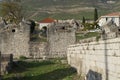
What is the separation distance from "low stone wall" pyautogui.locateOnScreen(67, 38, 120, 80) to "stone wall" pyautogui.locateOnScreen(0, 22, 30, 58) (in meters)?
Answer: 17.4

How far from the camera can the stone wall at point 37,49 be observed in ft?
128

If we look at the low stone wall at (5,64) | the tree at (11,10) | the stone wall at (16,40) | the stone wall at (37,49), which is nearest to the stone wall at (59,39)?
the stone wall at (37,49)

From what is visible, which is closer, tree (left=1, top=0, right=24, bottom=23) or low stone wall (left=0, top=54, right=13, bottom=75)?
low stone wall (left=0, top=54, right=13, bottom=75)

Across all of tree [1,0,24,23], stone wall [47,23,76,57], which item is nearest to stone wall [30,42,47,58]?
stone wall [47,23,76,57]

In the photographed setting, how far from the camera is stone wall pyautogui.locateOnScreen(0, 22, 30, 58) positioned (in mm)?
39406

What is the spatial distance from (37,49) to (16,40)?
2.37m

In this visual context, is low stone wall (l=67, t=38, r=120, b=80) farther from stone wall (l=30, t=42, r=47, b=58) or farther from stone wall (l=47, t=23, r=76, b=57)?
stone wall (l=30, t=42, r=47, b=58)

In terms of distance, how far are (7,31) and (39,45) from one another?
11.4ft

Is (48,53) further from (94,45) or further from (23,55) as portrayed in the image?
(94,45)

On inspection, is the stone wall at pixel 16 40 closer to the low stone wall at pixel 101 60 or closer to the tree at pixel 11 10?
the low stone wall at pixel 101 60

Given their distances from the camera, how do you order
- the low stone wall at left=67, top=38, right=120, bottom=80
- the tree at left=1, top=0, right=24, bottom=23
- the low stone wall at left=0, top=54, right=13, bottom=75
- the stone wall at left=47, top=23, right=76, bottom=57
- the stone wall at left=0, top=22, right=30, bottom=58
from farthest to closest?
the tree at left=1, top=0, right=24, bottom=23 < the stone wall at left=0, top=22, right=30, bottom=58 < the stone wall at left=47, top=23, right=76, bottom=57 < the low stone wall at left=0, top=54, right=13, bottom=75 < the low stone wall at left=67, top=38, right=120, bottom=80

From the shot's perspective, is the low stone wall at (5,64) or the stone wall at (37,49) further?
the stone wall at (37,49)

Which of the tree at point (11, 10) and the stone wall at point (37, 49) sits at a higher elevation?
the tree at point (11, 10)

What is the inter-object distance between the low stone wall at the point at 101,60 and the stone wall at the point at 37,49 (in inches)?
648
